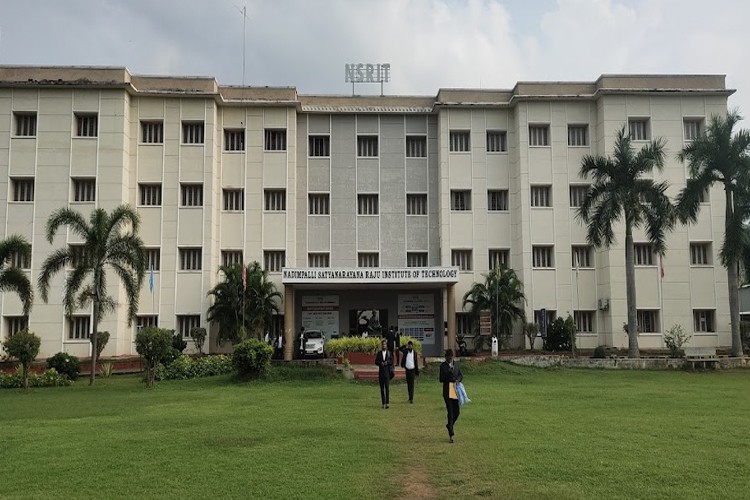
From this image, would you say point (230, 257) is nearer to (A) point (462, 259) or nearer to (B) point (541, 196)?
(A) point (462, 259)

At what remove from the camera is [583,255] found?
109 feet

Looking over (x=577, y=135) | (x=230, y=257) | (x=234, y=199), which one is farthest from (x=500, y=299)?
(x=234, y=199)

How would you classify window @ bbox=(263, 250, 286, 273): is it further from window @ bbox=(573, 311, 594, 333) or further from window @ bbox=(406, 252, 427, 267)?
window @ bbox=(573, 311, 594, 333)

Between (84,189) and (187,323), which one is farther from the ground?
(84,189)

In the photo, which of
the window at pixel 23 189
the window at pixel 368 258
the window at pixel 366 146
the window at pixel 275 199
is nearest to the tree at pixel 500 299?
the window at pixel 368 258

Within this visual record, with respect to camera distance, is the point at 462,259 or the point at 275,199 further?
the point at 462,259

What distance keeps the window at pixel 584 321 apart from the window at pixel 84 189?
24.9 m

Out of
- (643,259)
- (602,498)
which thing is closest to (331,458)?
(602,498)

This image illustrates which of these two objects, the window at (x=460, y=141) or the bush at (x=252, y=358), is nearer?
the bush at (x=252, y=358)

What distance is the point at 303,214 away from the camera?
3381 centimetres

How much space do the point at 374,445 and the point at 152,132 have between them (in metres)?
26.7

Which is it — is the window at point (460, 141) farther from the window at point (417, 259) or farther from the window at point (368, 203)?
the window at point (417, 259)

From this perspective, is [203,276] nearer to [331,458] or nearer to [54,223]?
[54,223]

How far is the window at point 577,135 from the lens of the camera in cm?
3378
